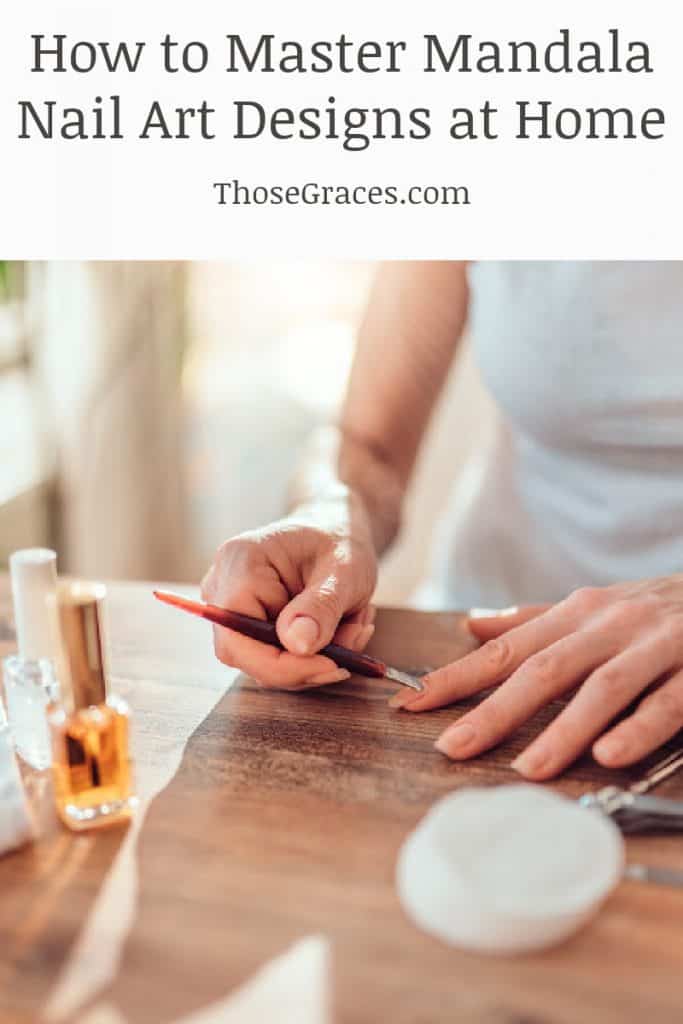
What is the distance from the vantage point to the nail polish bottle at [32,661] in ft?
2.11

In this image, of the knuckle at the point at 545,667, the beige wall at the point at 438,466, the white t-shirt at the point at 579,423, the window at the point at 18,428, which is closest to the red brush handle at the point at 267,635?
the knuckle at the point at 545,667

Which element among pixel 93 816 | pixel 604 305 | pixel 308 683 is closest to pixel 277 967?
pixel 93 816

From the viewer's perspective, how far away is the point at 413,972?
0.46m

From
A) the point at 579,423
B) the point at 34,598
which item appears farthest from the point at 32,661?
the point at 579,423

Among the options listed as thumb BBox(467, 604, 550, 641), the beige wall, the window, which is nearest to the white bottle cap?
thumb BBox(467, 604, 550, 641)

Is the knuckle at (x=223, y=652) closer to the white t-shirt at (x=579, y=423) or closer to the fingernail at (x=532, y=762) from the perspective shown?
the fingernail at (x=532, y=762)

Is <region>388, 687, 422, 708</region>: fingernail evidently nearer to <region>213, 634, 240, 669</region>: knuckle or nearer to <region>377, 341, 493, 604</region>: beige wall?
<region>213, 634, 240, 669</region>: knuckle

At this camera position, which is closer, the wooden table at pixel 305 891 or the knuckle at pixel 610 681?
the wooden table at pixel 305 891

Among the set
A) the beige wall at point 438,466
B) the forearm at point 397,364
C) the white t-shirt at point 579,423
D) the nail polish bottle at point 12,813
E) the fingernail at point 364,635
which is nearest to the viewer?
the nail polish bottle at point 12,813

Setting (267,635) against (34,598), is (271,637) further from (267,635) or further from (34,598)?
(34,598)

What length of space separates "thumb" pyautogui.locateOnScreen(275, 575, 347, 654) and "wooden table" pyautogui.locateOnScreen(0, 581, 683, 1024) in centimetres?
5

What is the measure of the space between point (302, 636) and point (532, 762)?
6.8 inches

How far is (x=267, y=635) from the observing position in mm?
717

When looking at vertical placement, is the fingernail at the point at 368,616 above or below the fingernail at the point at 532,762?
above
